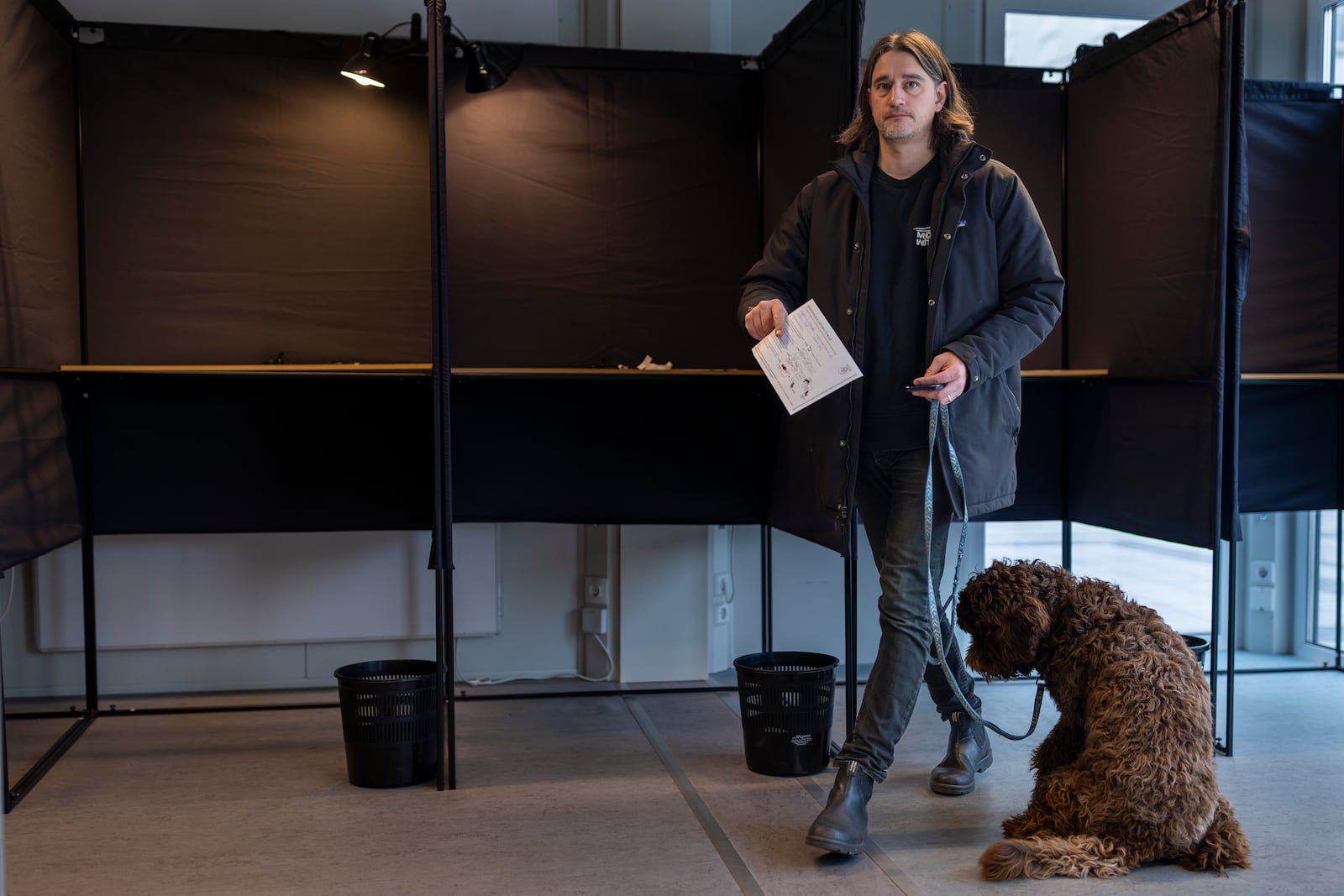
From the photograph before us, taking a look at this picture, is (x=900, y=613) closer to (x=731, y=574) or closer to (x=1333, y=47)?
(x=731, y=574)

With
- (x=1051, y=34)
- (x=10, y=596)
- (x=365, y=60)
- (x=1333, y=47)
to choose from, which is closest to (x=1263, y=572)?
(x=1333, y=47)

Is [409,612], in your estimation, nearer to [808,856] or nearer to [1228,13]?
[808,856]

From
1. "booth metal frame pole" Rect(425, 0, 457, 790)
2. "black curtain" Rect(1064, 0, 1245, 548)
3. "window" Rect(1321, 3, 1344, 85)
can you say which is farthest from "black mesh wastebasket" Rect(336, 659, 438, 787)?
"window" Rect(1321, 3, 1344, 85)

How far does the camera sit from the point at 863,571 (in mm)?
4000

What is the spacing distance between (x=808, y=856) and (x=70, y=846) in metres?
1.55

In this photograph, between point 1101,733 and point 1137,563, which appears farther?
point 1137,563

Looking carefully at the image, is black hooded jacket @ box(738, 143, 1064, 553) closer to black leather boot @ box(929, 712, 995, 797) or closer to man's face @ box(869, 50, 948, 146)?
man's face @ box(869, 50, 948, 146)

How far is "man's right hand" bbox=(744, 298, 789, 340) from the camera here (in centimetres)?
243

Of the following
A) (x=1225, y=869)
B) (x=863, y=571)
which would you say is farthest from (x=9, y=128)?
(x=1225, y=869)

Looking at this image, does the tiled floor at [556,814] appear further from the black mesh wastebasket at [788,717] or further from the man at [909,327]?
the man at [909,327]

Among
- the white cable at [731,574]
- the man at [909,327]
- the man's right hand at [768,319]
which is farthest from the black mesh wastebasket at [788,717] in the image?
the white cable at [731,574]

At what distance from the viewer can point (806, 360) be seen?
2.36m

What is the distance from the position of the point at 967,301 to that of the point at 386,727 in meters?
1.71

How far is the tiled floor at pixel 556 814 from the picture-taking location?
2.24 meters
